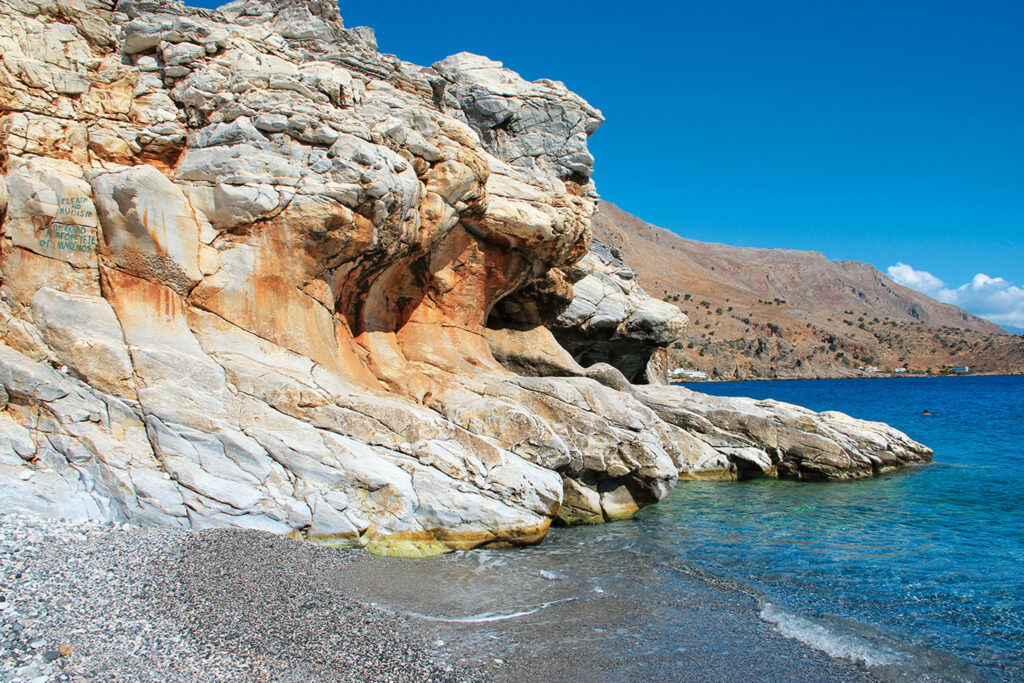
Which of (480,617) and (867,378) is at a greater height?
(867,378)

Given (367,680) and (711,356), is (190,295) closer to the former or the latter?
(367,680)

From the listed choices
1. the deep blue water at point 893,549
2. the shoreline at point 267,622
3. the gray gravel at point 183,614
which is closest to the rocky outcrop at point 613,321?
the deep blue water at point 893,549

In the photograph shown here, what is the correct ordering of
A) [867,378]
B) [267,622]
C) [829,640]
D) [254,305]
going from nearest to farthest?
[267,622]
[829,640]
[254,305]
[867,378]

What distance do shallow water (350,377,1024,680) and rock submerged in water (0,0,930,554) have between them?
129 centimetres

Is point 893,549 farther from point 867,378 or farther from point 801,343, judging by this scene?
point 801,343

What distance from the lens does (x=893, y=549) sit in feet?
45.2

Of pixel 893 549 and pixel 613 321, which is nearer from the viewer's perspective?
pixel 893 549

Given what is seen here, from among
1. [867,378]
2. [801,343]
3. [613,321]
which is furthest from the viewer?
[801,343]

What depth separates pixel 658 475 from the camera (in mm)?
15547

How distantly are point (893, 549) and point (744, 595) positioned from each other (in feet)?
16.3

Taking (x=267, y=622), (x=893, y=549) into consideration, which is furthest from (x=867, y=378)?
(x=267, y=622)

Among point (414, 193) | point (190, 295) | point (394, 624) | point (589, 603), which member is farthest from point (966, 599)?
point (190, 295)

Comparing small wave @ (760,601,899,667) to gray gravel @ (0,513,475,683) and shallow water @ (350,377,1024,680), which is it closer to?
shallow water @ (350,377,1024,680)

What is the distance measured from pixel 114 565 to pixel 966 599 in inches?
476
